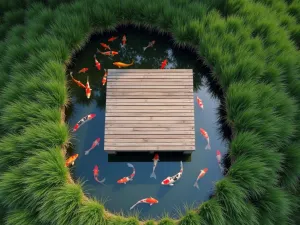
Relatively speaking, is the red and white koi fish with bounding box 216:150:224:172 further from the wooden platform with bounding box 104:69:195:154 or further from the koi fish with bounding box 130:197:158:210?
the koi fish with bounding box 130:197:158:210

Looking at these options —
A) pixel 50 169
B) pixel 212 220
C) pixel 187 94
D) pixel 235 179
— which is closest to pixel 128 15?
pixel 187 94

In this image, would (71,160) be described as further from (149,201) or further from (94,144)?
(149,201)

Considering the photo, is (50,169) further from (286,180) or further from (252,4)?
(252,4)

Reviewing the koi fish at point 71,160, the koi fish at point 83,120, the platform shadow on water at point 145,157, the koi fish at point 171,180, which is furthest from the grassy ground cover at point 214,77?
the platform shadow on water at point 145,157

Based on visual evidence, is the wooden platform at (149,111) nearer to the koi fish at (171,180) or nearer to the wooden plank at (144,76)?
the wooden plank at (144,76)

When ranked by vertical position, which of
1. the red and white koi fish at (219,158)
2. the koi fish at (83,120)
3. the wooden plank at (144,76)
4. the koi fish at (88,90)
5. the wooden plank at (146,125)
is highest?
the wooden plank at (144,76)

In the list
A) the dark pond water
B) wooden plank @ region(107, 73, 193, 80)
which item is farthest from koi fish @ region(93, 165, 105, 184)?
wooden plank @ region(107, 73, 193, 80)
